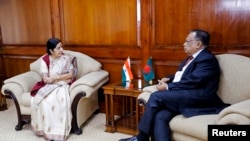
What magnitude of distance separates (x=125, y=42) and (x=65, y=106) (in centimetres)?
113

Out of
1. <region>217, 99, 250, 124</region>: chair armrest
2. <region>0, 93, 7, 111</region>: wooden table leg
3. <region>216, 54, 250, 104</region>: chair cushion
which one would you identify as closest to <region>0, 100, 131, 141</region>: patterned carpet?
<region>0, 93, 7, 111</region>: wooden table leg

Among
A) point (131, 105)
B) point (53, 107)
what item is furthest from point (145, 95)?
point (53, 107)

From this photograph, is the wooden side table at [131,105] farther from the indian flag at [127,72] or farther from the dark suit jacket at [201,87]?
the dark suit jacket at [201,87]

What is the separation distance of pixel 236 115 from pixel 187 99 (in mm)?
465

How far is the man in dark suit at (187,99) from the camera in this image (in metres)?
2.11

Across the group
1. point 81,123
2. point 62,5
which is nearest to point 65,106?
point 81,123

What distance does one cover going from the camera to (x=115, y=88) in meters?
2.76

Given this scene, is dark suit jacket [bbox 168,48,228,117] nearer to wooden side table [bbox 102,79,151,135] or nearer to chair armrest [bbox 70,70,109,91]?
wooden side table [bbox 102,79,151,135]

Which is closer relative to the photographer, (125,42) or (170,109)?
(170,109)

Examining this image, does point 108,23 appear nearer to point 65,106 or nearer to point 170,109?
point 65,106

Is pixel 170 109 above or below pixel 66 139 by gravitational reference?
above

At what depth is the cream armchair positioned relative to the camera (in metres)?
2.76

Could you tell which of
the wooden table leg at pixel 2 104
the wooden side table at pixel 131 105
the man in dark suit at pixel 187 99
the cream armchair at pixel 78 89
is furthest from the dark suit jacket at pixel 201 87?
the wooden table leg at pixel 2 104

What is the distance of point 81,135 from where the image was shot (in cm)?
281
